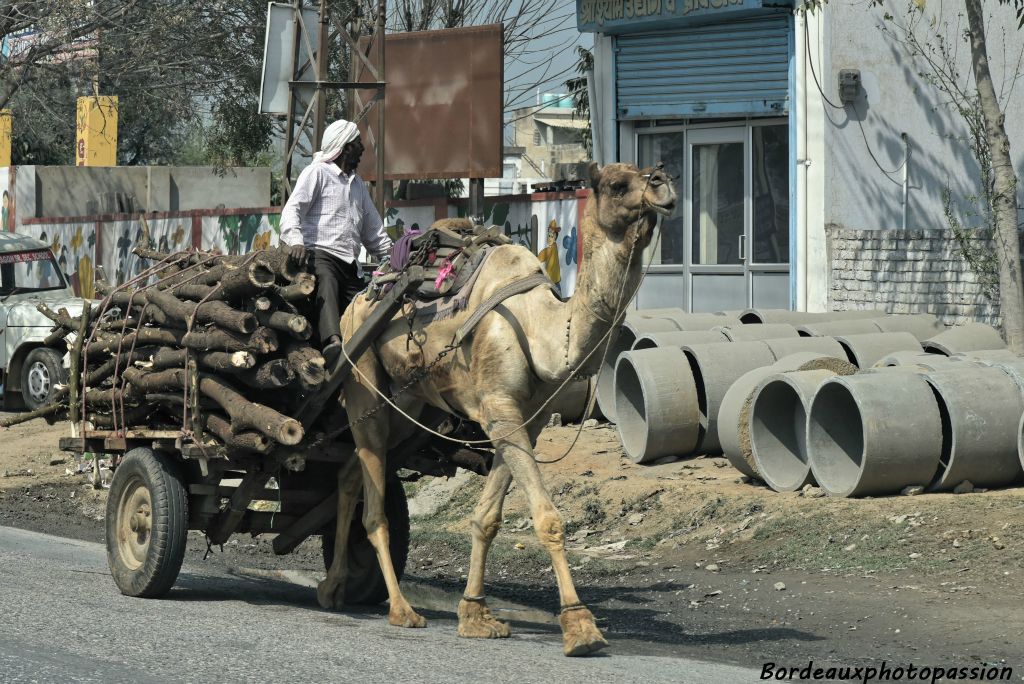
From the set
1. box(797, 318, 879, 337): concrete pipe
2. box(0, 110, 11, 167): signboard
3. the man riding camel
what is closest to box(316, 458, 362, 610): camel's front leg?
the man riding camel

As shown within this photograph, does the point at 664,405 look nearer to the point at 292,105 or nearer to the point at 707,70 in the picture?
the point at 707,70

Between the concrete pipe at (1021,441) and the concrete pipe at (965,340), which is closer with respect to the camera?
the concrete pipe at (1021,441)

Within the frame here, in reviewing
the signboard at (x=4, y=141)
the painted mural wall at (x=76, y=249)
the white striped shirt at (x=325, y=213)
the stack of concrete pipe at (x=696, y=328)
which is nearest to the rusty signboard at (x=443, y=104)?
the stack of concrete pipe at (x=696, y=328)

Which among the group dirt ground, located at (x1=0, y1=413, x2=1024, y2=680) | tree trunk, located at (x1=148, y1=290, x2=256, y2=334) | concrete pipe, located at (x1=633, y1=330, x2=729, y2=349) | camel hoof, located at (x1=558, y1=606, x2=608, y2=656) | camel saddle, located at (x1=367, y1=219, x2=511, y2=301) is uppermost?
camel saddle, located at (x1=367, y1=219, x2=511, y2=301)

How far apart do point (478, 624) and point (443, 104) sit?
1227cm

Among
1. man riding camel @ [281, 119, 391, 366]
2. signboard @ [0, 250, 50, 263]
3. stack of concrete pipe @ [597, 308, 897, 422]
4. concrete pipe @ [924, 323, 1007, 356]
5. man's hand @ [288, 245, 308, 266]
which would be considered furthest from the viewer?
signboard @ [0, 250, 50, 263]

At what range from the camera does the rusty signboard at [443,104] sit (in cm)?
1895

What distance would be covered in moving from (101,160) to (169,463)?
31145mm

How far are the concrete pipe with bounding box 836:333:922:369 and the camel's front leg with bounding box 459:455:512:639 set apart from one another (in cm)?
670

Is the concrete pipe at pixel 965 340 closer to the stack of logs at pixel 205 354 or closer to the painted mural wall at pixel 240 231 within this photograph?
the stack of logs at pixel 205 354

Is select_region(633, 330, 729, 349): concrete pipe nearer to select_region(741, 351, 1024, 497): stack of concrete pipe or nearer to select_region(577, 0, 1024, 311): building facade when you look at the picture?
select_region(741, 351, 1024, 497): stack of concrete pipe

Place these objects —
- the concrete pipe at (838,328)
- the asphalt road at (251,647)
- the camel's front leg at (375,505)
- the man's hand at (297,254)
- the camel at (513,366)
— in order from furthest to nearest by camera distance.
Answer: the concrete pipe at (838,328), the camel's front leg at (375,505), the man's hand at (297,254), the camel at (513,366), the asphalt road at (251,647)

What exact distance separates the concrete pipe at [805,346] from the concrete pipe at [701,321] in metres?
1.38

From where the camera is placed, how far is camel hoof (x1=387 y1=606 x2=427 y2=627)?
8539mm
